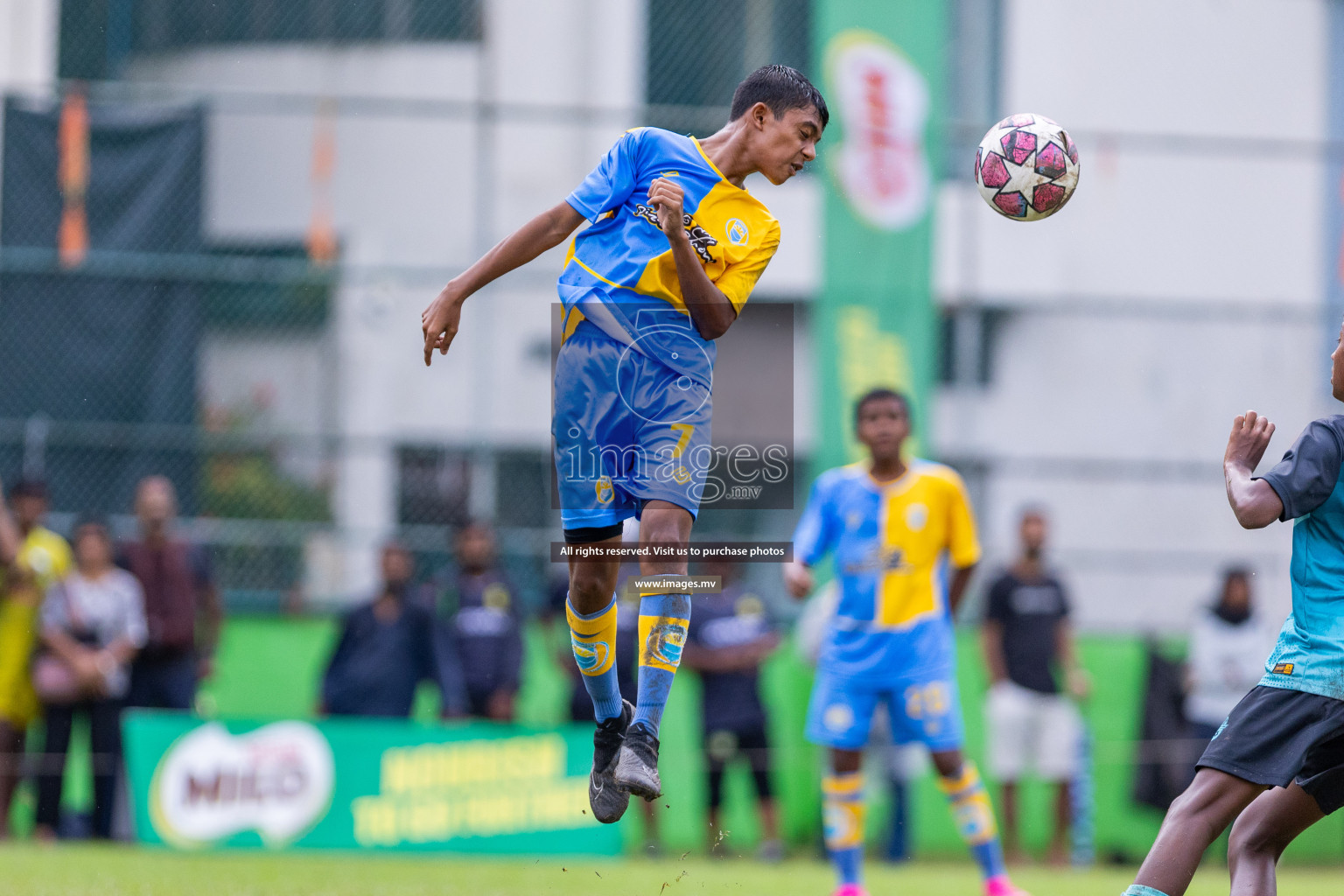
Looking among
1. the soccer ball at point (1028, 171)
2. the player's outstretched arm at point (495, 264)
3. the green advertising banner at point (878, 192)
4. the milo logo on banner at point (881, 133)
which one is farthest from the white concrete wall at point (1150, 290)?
the player's outstretched arm at point (495, 264)

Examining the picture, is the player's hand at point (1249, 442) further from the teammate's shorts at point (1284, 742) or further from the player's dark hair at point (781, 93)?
the player's dark hair at point (781, 93)

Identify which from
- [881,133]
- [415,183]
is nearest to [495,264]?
[881,133]

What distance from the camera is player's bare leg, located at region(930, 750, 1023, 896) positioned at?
7375mm

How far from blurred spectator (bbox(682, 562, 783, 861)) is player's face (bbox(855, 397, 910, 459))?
2725mm

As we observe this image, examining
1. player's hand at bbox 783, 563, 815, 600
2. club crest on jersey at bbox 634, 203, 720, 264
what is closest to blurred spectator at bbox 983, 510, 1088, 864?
player's hand at bbox 783, 563, 815, 600

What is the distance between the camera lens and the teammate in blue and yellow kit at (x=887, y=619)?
296 inches

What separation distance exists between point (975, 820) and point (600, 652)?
9.57ft

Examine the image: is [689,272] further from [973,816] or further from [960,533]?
[973,816]

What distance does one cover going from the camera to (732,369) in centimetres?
1217

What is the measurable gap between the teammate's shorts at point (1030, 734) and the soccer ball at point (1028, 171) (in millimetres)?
5775

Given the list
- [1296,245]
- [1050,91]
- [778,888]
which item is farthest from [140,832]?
[1296,245]

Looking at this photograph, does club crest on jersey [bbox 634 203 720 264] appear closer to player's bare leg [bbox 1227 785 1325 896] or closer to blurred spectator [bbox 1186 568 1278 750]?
player's bare leg [bbox 1227 785 1325 896]

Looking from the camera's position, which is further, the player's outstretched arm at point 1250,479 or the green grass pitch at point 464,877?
the green grass pitch at point 464,877

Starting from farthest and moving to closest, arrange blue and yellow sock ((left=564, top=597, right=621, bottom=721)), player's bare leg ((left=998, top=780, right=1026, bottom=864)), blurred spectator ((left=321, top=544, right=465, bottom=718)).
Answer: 1. player's bare leg ((left=998, top=780, right=1026, bottom=864))
2. blurred spectator ((left=321, top=544, right=465, bottom=718))
3. blue and yellow sock ((left=564, top=597, right=621, bottom=721))
